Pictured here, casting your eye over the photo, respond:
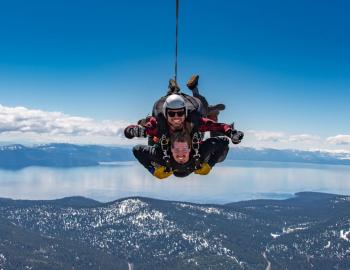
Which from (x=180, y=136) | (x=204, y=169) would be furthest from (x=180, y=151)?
(x=204, y=169)

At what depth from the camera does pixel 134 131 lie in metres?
13.5

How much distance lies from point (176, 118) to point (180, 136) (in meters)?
1.05

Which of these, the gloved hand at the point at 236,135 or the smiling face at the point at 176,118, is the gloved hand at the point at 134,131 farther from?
the gloved hand at the point at 236,135

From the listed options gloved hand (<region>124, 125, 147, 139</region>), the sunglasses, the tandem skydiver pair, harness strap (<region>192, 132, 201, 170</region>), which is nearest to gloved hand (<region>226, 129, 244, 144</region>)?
the tandem skydiver pair

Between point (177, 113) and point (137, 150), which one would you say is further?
point (137, 150)

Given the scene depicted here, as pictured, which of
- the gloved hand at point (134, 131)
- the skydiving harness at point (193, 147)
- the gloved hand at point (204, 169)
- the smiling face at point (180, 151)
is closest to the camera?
the gloved hand at point (134, 131)

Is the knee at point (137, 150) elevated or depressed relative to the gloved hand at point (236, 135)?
depressed

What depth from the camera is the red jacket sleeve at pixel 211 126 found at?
14137 mm

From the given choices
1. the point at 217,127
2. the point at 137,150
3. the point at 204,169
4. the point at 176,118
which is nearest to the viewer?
the point at 176,118

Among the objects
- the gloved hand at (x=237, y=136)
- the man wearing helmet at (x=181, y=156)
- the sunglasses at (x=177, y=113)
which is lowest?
the man wearing helmet at (x=181, y=156)

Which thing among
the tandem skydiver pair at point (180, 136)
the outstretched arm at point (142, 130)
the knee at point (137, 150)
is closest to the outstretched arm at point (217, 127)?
the tandem skydiver pair at point (180, 136)

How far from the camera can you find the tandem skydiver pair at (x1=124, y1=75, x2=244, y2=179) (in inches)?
524

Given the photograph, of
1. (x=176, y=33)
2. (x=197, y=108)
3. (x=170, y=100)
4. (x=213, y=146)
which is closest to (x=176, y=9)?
(x=176, y=33)

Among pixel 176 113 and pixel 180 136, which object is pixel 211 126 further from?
pixel 176 113
